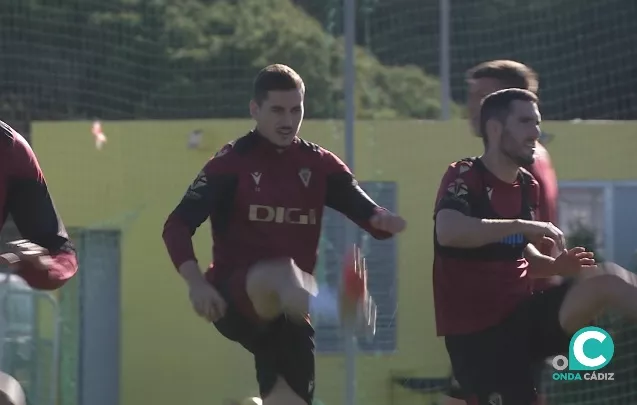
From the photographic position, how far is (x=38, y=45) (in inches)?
309

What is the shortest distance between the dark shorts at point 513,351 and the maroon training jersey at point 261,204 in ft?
1.76

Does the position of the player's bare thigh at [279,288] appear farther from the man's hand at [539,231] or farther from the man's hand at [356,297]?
the man's hand at [539,231]

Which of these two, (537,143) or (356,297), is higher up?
(537,143)

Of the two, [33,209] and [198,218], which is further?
[198,218]

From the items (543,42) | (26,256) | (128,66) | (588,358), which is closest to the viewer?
(26,256)

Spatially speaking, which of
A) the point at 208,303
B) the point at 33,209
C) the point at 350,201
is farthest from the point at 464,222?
the point at 33,209

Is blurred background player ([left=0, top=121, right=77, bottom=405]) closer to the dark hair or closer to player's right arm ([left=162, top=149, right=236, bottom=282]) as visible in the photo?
player's right arm ([left=162, top=149, right=236, bottom=282])

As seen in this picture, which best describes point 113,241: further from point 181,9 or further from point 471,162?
point 471,162

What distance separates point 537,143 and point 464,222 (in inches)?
34.2

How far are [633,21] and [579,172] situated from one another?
1005 millimetres

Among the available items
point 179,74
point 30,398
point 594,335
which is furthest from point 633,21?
point 30,398

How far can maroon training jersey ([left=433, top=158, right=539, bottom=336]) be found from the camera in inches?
192

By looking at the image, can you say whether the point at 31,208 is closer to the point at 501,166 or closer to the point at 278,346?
the point at 278,346

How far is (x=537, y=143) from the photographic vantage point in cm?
539
